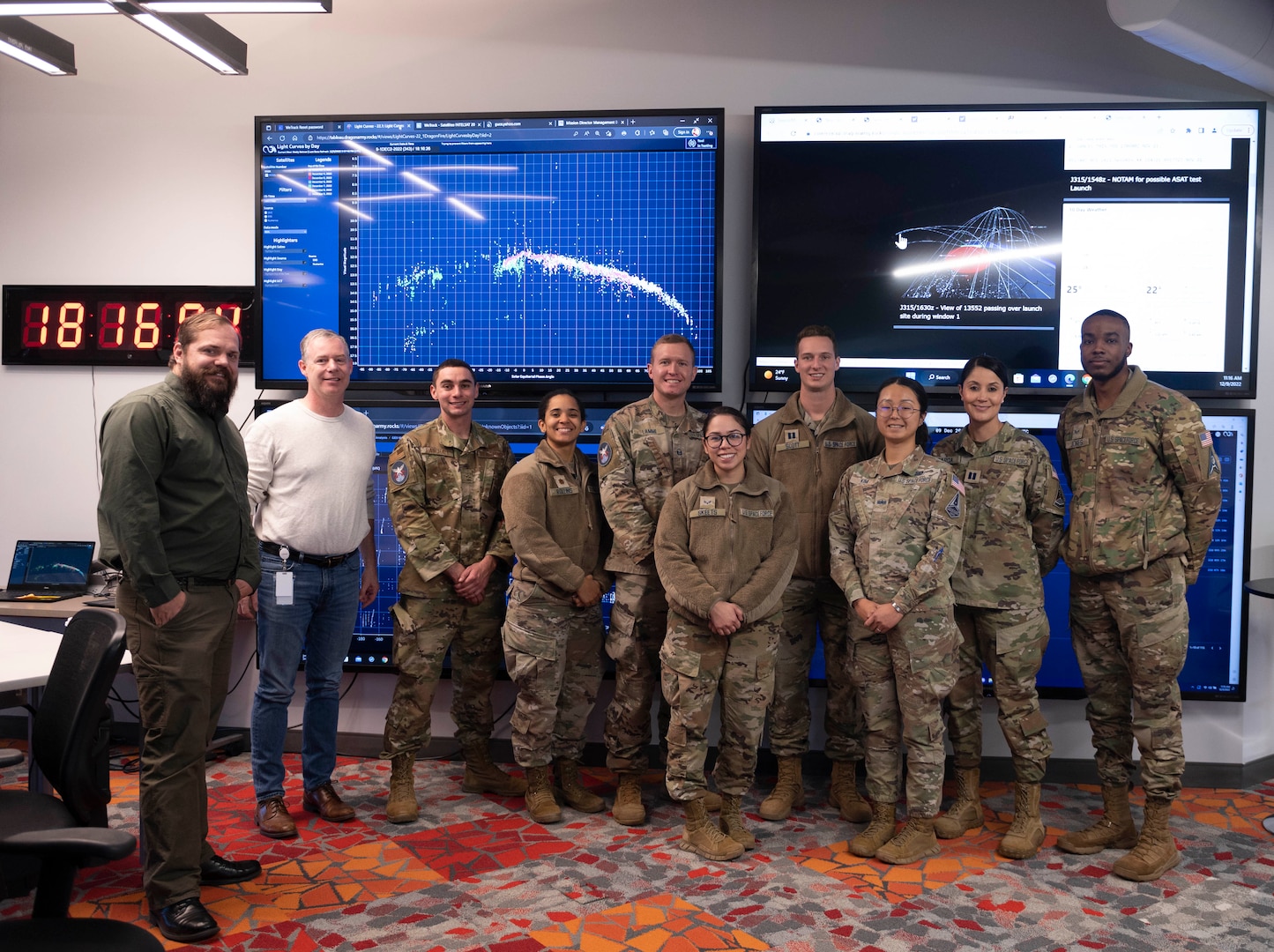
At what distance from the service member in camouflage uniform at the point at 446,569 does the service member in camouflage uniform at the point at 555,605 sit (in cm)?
19

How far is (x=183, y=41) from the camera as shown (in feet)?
11.3

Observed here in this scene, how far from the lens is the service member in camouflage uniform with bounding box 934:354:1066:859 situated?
3.29m

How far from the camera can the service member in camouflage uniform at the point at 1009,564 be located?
3.29 meters

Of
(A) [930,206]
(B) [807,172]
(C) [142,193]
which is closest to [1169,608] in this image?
(A) [930,206]

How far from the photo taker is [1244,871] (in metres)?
3.12

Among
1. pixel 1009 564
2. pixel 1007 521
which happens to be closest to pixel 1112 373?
pixel 1007 521

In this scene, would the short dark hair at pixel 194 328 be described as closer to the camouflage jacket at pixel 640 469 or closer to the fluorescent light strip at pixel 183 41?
the fluorescent light strip at pixel 183 41

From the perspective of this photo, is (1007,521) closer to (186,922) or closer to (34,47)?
(186,922)

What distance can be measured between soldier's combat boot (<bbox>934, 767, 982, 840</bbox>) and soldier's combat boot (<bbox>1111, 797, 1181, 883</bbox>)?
→ 0.50 metres

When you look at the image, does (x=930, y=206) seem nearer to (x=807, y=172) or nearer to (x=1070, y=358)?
(x=807, y=172)

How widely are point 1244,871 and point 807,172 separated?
3.16 metres

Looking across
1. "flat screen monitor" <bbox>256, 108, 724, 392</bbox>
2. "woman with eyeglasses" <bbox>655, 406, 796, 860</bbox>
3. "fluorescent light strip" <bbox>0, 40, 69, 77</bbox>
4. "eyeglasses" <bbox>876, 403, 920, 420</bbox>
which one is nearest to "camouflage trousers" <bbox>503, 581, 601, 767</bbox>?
"woman with eyeglasses" <bbox>655, 406, 796, 860</bbox>

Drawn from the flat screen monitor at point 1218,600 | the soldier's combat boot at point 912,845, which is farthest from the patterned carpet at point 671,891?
the flat screen monitor at point 1218,600

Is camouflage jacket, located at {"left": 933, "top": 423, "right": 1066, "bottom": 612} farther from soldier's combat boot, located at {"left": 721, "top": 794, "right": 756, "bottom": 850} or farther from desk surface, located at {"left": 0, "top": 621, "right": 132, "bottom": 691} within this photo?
desk surface, located at {"left": 0, "top": 621, "right": 132, "bottom": 691}
